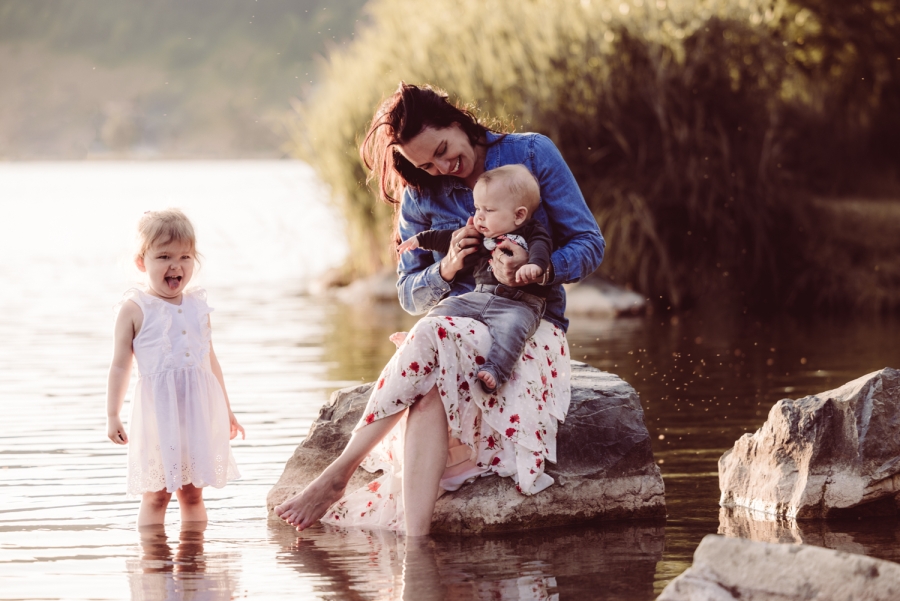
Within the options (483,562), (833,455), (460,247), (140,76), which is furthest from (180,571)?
(140,76)

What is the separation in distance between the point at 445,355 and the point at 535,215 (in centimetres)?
65

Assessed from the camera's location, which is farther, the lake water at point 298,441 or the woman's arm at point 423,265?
the woman's arm at point 423,265

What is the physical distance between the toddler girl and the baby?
0.86 metres

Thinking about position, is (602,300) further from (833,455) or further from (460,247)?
(460,247)

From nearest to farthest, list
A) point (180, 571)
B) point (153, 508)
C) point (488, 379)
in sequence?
point (180, 571)
point (488, 379)
point (153, 508)

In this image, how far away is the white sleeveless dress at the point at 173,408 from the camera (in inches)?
170

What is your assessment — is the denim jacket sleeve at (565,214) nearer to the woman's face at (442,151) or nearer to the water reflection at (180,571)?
the woman's face at (442,151)

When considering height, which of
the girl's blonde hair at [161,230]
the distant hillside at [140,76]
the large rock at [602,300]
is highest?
the distant hillside at [140,76]

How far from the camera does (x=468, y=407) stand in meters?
4.24

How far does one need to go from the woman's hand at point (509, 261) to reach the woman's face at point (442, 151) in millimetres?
367

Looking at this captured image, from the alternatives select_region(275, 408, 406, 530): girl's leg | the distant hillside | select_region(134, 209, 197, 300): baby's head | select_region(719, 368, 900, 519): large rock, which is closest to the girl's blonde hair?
select_region(134, 209, 197, 300): baby's head

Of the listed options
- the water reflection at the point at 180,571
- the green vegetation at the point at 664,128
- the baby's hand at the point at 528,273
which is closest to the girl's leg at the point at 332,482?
the water reflection at the point at 180,571

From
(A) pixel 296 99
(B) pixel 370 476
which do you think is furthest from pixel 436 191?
(A) pixel 296 99

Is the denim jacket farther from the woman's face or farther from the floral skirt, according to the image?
the floral skirt
